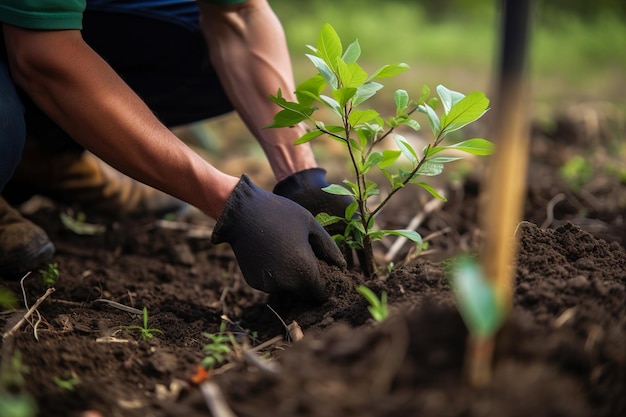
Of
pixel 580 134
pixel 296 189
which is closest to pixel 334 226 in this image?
pixel 296 189

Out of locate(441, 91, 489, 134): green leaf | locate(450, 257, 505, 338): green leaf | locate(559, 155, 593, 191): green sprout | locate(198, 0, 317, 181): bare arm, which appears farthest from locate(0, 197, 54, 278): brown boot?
locate(559, 155, 593, 191): green sprout

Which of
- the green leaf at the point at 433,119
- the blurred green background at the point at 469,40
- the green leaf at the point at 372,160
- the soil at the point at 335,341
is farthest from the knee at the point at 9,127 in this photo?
the blurred green background at the point at 469,40

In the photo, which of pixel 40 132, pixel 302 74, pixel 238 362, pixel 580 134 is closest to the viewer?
pixel 238 362

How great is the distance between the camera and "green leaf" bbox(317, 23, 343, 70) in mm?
1728

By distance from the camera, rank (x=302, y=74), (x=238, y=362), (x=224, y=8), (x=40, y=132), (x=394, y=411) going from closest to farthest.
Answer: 1. (x=394, y=411)
2. (x=238, y=362)
3. (x=224, y=8)
4. (x=40, y=132)
5. (x=302, y=74)

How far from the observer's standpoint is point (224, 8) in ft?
7.85

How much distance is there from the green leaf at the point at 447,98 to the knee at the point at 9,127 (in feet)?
4.24

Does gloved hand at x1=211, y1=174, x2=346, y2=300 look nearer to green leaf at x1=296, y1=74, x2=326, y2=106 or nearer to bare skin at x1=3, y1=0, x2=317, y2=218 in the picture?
bare skin at x1=3, y1=0, x2=317, y2=218

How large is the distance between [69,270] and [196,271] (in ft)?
1.48

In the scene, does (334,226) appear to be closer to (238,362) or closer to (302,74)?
(238,362)

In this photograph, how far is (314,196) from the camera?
2119mm

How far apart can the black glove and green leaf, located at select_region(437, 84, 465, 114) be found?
518 mm

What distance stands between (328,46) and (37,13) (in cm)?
75

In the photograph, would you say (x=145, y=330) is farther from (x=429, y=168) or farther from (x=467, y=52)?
(x=467, y=52)
